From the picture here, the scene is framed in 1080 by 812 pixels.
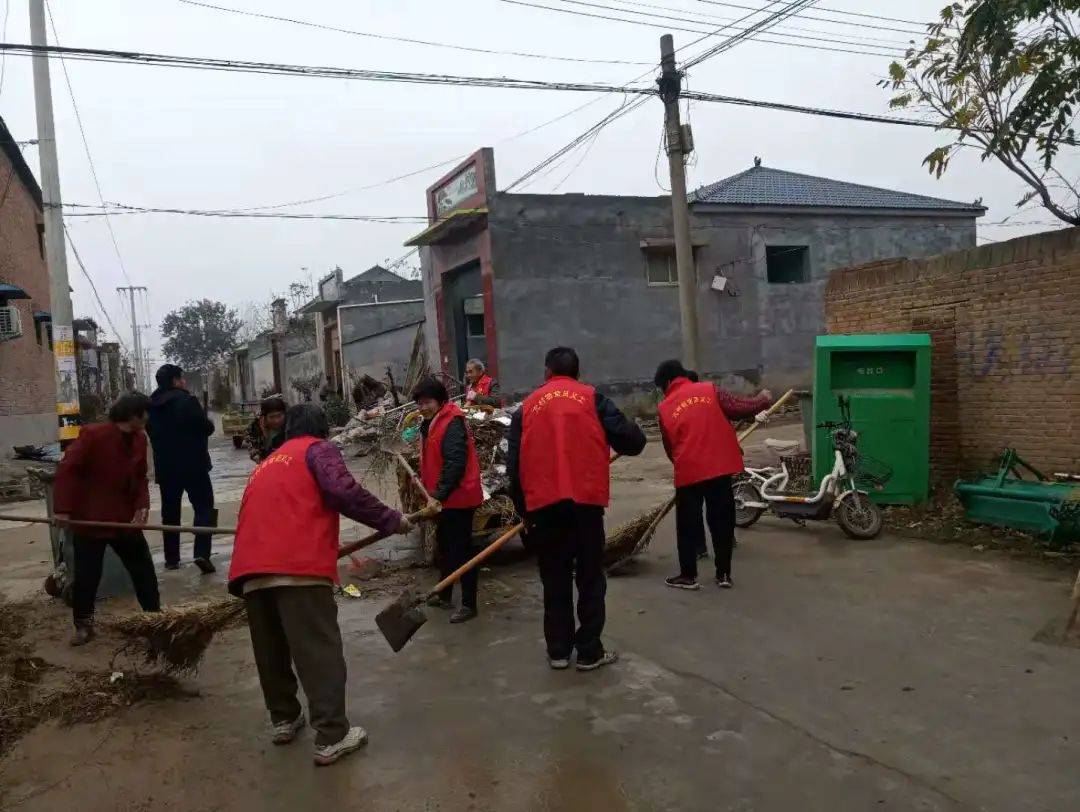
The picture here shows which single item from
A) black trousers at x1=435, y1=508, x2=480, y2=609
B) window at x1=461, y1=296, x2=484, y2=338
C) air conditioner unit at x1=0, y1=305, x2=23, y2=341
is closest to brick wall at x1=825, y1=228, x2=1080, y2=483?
black trousers at x1=435, y1=508, x2=480, y2=609

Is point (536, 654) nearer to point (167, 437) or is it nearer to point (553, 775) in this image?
point (553, 775)

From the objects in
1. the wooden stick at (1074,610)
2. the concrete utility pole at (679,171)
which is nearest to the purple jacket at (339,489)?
the wooden stick at (1074,610)

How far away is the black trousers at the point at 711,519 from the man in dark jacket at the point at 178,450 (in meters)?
3.82

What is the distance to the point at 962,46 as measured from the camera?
696 cm

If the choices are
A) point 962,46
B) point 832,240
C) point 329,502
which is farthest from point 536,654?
point 832,240

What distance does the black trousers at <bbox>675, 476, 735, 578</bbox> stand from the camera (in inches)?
224

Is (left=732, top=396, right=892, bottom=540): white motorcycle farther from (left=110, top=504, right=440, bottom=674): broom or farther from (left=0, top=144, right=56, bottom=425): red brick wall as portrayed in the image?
(left=0, top=144, right=56, bottom=425): red brick wall

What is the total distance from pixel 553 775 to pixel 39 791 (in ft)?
6.57

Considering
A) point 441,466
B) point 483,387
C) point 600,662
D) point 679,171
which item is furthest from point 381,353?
point 600,662

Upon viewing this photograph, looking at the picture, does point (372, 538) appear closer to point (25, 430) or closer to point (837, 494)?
point (837, 494)

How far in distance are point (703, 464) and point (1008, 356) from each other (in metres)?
3.72

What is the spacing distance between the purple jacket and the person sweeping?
2383 millimetres

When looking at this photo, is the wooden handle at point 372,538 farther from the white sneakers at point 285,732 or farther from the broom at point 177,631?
the white sneakers at point 285,732

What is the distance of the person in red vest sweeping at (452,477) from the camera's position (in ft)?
17.0
